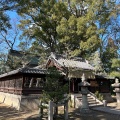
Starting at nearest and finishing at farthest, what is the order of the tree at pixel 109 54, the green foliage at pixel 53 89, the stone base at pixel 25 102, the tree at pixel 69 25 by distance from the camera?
the green foliage at pixel 53 89 < the stone base at pixel 25 102 < the tree at pixel 69 25 < the tree at pixel 109 54

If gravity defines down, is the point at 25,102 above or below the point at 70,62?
below

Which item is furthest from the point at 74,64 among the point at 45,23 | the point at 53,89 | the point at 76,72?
the point at 45,23

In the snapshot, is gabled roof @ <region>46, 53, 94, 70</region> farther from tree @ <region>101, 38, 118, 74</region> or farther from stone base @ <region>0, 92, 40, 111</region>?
tree @ <region>101, 38, 118, 74</region>

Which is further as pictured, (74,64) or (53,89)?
(74,64)

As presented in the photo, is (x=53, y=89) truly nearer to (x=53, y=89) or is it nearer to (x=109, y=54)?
(x=53, y=89)

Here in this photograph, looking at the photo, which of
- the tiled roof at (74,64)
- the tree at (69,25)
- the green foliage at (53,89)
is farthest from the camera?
the tree at (69,25)

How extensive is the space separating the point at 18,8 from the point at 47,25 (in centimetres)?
1740

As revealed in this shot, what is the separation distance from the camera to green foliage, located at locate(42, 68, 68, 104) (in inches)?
478

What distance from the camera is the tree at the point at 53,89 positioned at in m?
12.1

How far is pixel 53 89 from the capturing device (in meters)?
12.6

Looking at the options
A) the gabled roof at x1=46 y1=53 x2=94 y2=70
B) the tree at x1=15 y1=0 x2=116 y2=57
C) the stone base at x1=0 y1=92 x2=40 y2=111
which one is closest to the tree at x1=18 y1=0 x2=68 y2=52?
the tree at x1=15 y1=0 x2=116 y2=57

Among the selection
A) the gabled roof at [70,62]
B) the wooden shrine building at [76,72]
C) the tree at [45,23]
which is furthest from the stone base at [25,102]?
the tree at [45,23]

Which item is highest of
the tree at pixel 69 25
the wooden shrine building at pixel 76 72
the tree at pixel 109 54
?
the tree at pixel 69 25

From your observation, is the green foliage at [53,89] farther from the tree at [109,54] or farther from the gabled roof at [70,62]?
the tree at [109,54]
